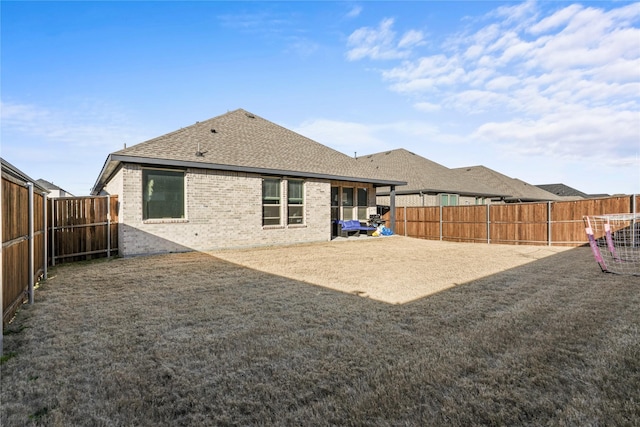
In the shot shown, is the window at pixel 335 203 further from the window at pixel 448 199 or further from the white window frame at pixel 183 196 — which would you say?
the window at pixel 448 199

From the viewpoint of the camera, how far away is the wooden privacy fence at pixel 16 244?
375 centimetres

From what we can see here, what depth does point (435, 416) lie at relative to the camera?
211 centimetres

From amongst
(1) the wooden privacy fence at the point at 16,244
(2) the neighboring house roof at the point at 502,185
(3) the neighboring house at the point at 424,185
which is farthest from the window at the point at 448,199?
(1) the wooden privacy fence at the point at 16,244

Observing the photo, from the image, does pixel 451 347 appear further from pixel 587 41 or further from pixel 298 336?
pixel 587 41

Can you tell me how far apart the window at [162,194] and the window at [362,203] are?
392 inches

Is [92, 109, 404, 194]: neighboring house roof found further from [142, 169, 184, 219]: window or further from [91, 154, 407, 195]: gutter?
[142, 169, 184, 219]: window

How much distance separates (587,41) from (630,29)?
955mm

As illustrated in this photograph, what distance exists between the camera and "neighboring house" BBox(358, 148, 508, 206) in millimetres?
21688

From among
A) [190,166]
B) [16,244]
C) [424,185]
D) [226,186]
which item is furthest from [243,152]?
[424,185]

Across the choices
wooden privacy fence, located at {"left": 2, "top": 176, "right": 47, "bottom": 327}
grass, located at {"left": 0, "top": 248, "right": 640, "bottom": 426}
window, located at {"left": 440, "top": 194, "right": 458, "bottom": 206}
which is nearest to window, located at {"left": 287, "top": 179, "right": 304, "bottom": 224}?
grass, located at {"left": 0, "top": 248, "right": 640, "bottom": 426}

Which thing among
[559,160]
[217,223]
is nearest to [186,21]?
[217,223]

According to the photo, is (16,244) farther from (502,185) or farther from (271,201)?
(502,185)

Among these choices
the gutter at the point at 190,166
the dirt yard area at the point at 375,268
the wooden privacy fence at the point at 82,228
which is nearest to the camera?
the dirt yard area at the point at 375,268

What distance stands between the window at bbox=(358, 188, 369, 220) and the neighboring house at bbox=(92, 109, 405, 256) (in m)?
1.12
